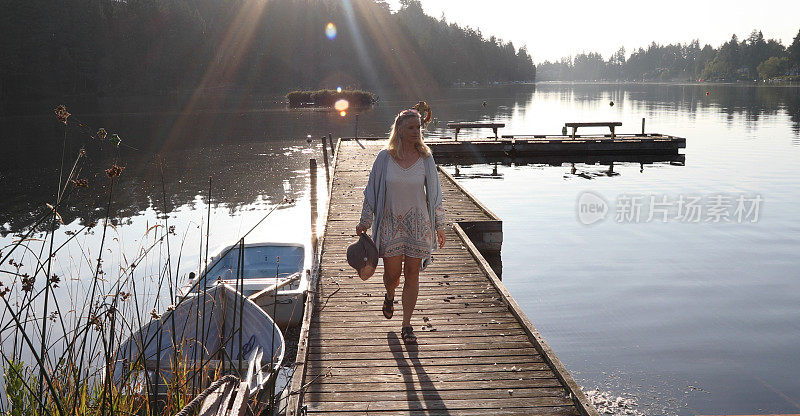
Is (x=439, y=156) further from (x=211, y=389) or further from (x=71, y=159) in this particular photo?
(x=211, y=389)

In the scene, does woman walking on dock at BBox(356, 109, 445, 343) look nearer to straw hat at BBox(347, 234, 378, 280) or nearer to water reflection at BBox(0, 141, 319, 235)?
straw hat at BBox(347, 234, 378, 280)

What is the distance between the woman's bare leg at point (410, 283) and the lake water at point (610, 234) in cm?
217

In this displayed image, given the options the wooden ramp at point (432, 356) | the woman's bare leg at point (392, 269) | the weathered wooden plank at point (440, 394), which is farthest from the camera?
the woman's bare leg at point (392, 269)

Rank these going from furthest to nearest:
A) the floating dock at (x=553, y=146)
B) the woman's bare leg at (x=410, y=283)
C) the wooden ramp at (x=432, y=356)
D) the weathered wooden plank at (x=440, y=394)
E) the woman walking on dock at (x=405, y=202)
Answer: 1. the floating dock at (x=553, y=146)
2. the woman's bare leg at (x=410, y=283)
3. the woman walking on dock at (x=405, y=202)
4. the weathered wooden plank at (x=440, y=394)
5. the wooden ramp at (x=432, y=356)

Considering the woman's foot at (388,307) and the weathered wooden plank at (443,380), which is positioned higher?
the woman's foot at (388,307)

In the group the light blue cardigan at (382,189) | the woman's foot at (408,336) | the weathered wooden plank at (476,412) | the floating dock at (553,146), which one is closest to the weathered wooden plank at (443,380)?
the weathered wooden plank at (476,412)

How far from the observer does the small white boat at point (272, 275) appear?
9719mm

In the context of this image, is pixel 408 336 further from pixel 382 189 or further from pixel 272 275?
pixel 272 275

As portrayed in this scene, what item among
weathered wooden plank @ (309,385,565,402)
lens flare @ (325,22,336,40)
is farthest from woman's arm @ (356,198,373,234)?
lens flare @ (325,22,336,40)

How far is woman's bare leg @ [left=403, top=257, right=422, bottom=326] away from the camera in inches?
247

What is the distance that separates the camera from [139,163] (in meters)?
30.1

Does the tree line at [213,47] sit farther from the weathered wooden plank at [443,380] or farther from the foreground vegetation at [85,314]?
the weathered wooden plank at [443,380]

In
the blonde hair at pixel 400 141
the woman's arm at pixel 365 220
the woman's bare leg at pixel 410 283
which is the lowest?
the woman's bare leg at pixel 410 283

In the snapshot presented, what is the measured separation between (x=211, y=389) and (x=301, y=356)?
9.26ft
